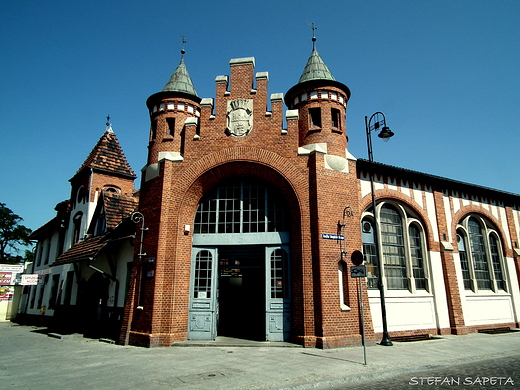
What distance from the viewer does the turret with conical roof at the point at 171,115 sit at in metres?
15.6

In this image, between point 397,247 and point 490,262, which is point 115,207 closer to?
point 397,247

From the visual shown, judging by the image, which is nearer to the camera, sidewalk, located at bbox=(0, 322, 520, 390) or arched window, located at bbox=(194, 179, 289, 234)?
sidewalk, located at bbox=(0, 322, 520, 390)

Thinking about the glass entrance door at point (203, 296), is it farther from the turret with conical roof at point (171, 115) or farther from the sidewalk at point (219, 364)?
the turret with conical roof at point (171, 115)

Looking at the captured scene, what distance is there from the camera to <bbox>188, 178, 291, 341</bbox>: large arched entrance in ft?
43.9

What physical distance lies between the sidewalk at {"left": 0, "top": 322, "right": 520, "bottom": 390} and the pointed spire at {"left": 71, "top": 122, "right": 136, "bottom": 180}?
12.4m

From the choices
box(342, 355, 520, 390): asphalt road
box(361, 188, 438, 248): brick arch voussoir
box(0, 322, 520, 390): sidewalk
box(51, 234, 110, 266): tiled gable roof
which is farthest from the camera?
box(51, 234, 110, 266): tiled gable roof

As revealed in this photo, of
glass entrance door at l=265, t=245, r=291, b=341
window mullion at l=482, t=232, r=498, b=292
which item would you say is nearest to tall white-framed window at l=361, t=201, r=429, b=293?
glass entrance door at l=265, t=245, r=291, b=341

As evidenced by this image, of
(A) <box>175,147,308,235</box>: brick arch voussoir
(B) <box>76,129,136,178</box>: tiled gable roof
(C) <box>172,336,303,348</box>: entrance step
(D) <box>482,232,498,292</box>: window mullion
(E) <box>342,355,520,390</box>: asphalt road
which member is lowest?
(E) <box>342,355,520,390</box>: asphalt road

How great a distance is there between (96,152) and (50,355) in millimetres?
15501

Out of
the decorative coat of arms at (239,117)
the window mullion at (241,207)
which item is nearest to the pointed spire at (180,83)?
the decorative coat of arms at (239,117)

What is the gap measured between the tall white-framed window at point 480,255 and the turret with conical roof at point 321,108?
9110mm

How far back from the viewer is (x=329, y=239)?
42.9ft

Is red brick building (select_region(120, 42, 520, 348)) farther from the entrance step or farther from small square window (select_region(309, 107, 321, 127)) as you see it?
the entrance step

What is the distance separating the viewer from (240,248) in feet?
47.6
